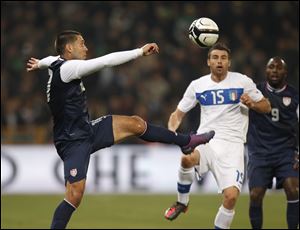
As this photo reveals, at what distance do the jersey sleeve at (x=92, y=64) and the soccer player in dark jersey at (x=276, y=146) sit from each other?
2398 millimetres

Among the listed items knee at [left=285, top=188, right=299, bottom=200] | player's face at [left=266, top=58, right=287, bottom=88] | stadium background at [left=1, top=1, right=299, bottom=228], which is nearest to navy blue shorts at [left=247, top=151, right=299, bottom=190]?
knee at [left=285, top=188, right=299, bottom=200]

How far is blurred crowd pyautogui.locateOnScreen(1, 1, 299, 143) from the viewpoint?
13.8 meters

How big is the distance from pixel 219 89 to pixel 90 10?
7113 millimetres

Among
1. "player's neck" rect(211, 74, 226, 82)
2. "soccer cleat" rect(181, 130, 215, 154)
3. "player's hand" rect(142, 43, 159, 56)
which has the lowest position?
"soccer cleat" rect(181, 130, 215, 154)

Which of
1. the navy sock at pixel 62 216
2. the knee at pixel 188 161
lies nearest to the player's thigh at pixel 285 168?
the knee at pixel 188 161

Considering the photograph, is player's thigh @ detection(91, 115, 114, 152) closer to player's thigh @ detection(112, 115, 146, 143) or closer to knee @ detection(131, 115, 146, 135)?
player's thigh @ detection(112, 115, 146, 143)

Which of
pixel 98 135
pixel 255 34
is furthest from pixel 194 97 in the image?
pixel 255 34

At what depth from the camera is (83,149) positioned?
751 cm

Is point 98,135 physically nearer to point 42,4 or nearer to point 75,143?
point 75,143

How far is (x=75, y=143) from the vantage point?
7.53 metres

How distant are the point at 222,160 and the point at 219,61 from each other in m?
0.96

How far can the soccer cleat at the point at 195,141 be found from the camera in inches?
306

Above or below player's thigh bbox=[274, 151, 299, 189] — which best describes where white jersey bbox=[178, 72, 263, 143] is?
above

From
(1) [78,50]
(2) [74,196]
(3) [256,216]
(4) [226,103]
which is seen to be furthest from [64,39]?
(3) [256,216]
